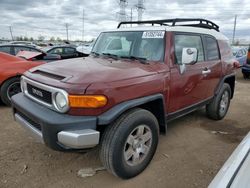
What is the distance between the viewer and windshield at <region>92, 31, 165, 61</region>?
11.7 ft

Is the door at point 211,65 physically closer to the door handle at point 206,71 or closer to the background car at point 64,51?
the door handle at point 206,71

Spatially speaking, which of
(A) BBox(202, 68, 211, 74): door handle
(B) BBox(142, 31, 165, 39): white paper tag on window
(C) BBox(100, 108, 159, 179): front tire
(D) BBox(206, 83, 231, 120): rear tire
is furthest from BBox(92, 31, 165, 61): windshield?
(D) BBox(206, 83, 231, 120): rear tire

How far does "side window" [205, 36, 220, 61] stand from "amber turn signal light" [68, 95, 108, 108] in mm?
2713

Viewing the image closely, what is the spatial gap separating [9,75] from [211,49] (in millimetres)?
4369

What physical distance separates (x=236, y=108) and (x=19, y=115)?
5308mm

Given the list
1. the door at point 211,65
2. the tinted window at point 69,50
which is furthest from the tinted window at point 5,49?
the door at point 211,65

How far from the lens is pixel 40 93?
3004mm

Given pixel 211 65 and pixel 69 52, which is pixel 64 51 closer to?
pixel 69 52

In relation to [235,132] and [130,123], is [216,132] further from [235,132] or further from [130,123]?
[130,123]

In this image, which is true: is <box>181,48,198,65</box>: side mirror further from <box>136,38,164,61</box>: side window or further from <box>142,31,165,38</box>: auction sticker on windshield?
<box>142,31,165,38</box>: auction sticker on windshield

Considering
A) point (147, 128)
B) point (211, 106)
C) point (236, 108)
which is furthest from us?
point (236, 108)

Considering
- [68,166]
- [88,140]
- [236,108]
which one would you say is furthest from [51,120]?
[236,108]

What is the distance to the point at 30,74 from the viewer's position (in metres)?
3.37

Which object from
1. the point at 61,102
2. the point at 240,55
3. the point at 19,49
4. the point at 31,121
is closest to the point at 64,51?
the point at 19,49
